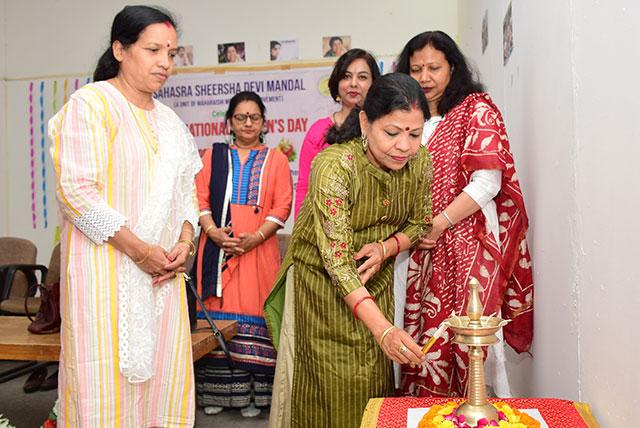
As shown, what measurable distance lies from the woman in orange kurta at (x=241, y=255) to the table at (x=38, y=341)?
0.14 meters

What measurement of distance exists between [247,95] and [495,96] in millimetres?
1163

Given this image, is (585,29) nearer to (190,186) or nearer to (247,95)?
(190,186)

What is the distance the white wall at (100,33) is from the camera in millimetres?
4672

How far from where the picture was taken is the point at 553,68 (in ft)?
5.84

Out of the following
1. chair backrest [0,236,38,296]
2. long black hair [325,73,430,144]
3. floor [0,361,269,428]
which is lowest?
floor [0,361,269,428]

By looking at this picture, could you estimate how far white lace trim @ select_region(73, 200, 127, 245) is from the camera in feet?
5.93

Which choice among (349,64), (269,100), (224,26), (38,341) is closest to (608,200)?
(349,64)

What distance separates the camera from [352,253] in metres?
1.67

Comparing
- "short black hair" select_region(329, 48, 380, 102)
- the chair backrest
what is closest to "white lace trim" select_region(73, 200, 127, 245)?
"short black hair" select_region(329, 48, 380, 102)

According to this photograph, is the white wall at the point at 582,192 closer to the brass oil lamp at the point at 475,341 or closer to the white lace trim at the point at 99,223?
the brass oil lamp at the point at 475,341

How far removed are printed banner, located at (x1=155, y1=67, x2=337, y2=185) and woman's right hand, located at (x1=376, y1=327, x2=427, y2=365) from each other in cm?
340

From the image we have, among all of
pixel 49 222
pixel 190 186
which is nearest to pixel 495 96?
pixel 190 186

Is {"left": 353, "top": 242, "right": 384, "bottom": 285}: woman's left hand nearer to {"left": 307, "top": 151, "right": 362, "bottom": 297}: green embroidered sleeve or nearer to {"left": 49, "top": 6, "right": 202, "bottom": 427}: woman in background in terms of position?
{"left": 307, "top": 151, "right": 362, "bottom": 297}: green embroidered sleeve

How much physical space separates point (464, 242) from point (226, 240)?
1407mm
